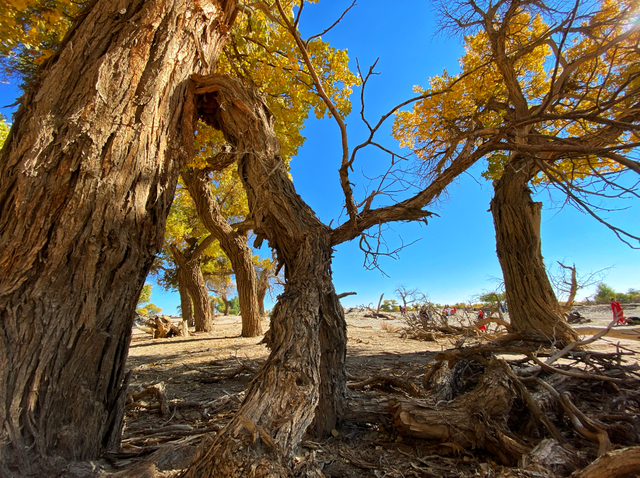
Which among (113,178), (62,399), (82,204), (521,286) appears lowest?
(62,399)

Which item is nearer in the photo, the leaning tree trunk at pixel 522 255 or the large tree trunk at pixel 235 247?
the leaning tree trunk at pixel 522 255

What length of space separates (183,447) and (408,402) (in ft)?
4.79

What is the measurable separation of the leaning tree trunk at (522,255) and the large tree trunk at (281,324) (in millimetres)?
4517

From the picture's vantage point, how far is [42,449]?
1447 mm

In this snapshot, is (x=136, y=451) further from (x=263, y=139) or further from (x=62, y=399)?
(x=263, y=139)

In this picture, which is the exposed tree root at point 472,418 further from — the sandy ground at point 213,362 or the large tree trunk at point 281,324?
the sandy ground at point 213,362

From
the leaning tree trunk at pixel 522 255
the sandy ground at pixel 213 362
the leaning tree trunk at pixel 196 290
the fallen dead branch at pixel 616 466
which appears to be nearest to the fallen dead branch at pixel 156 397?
the sandy ground at pixel 213 362

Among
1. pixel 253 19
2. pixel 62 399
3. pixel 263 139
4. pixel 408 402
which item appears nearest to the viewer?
pixel 62 399

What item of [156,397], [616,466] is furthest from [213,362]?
[616,466]

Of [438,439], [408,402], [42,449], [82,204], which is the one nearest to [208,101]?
[82,204]

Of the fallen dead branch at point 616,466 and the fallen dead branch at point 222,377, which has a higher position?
the fallen dead branch at point 616,466

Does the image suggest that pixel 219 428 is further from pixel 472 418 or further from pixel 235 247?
pixel 235 247

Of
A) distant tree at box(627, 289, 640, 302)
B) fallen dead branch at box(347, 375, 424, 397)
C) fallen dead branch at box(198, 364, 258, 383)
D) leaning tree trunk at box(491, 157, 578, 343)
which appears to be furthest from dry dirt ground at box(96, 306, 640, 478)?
distant tree at box(627, 289, 640, 302)

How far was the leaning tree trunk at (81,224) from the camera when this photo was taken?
1.50m
